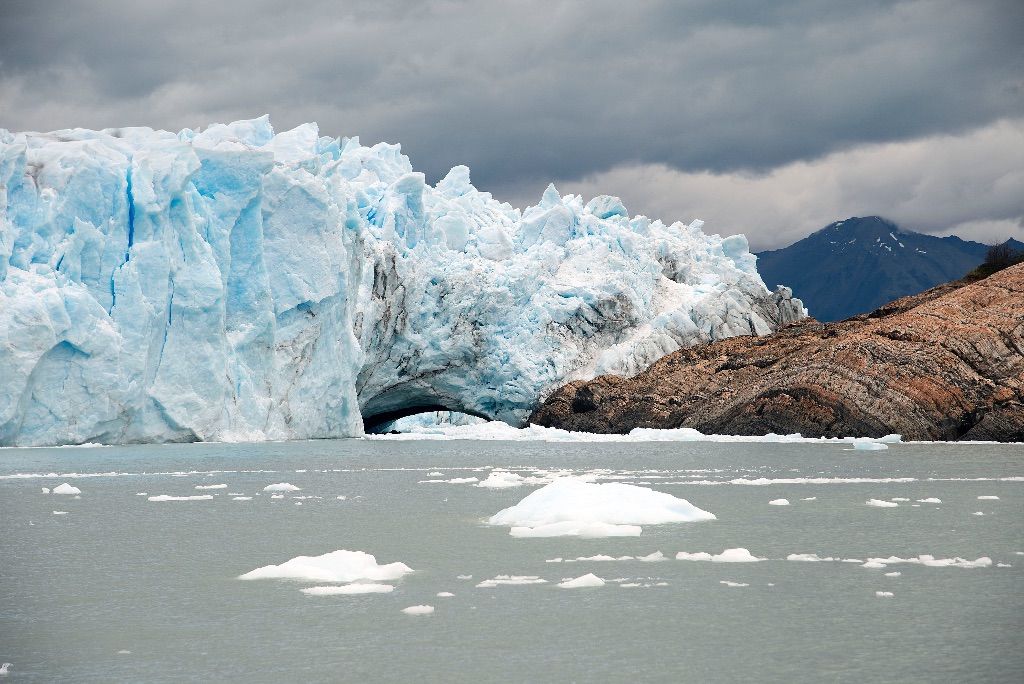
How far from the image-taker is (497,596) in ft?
28.0

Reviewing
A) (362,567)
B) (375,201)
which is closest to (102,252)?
(375,201)

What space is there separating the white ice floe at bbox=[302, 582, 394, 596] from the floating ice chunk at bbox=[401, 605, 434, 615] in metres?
0.76

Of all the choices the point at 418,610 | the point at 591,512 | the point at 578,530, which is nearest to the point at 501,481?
the point at 591,512

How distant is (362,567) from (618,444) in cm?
2746

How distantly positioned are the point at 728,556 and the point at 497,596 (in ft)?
8.71

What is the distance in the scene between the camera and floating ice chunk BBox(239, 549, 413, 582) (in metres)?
9.38

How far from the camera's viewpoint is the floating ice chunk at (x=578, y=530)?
11.9 m

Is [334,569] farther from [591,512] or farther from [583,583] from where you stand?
[591,512]

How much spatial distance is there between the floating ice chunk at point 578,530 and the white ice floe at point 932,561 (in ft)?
9.08

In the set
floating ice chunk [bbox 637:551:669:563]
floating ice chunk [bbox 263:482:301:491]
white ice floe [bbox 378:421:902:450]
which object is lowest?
floating ice chunk [bbox 637:551:669:563]

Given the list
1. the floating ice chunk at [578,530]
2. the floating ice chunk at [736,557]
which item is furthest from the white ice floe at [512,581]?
the floating ice chunk at [578,530]

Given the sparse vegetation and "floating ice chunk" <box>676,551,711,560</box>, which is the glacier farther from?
"floating ice chunk" <box>676,551,711,560</box>

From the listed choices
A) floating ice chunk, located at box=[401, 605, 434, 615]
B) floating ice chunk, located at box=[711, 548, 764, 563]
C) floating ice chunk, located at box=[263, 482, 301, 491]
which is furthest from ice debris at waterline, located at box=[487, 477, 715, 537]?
floating ice chunk, located at box=[263, 482, 301, 491]

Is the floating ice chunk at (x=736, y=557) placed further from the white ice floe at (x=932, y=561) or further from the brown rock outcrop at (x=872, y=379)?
the brown rock outcrop at (x=872, y=379)
